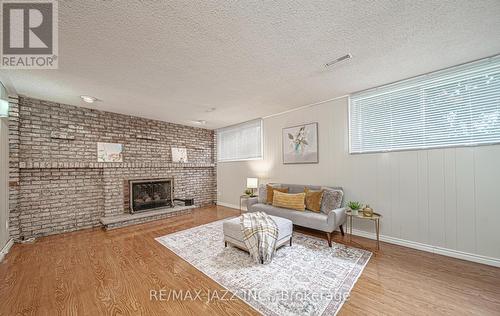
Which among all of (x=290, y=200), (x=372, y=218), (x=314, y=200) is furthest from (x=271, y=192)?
(x=372, y=218)

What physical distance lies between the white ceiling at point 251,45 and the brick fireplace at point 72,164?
604 millimetres

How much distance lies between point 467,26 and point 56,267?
5.37 metres

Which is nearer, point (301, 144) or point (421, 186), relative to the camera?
point (421, 186)

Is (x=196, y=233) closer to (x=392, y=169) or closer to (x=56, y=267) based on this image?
(x=56, y=267)

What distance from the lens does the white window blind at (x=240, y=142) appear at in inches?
207

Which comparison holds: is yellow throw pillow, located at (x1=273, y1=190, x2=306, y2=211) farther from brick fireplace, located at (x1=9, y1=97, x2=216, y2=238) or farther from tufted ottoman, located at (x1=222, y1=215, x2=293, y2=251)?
brick fireplace, located at (x1=9, y1=97, x2=216, y2=238)

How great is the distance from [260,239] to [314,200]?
148 centimetres

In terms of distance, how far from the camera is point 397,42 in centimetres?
197

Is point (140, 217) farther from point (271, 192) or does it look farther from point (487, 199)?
point (487, 199)

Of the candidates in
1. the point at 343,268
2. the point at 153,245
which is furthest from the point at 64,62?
the point at 343,268

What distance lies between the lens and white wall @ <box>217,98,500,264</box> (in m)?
Result: 2.33

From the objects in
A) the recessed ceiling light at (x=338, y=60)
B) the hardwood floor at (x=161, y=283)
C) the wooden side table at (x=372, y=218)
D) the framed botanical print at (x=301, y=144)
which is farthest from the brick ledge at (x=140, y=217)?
the recessed ceiling light at (x=338, y=60)

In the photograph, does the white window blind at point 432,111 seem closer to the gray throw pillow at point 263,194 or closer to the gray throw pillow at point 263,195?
the gray throw pillow at point 263,194

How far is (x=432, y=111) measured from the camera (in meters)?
2.71
